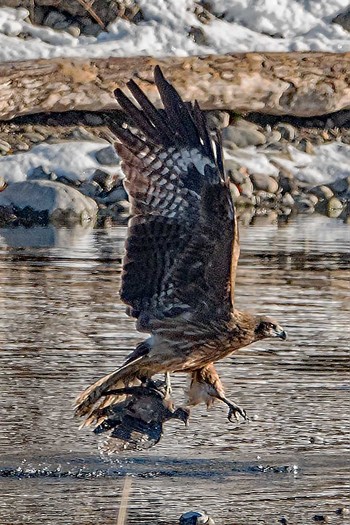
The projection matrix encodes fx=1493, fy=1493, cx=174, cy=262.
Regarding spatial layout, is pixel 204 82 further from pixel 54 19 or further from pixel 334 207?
pixel 54 19

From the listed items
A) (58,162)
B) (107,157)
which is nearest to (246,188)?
(107,157)

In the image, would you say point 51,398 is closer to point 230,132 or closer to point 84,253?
point 84,253

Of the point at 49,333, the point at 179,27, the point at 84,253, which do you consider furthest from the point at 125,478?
the point at 179,27

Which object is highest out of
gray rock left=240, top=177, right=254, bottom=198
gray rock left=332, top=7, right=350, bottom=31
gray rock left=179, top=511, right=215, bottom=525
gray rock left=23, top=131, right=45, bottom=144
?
gray rock left=332, top=7, right=350, bottom=31

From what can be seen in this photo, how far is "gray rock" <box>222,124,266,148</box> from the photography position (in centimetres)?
2286

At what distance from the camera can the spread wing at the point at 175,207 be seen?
7652 mm

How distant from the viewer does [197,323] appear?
827 cm

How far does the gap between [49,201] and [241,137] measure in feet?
15.1

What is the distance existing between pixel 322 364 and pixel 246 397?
1185 millimetres

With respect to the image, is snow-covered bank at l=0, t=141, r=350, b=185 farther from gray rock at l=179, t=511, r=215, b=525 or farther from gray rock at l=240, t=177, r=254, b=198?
gray rock at l=179, t=511, r=215, b=525

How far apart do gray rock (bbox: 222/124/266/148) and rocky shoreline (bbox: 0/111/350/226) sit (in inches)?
0.6

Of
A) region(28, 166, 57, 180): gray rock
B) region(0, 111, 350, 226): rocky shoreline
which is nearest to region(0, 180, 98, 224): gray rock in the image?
region(0, 111, 350, 226): rocky shoreline

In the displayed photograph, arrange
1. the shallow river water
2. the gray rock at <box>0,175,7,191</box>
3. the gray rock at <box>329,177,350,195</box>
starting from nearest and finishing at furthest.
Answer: the shallow river water → the gray rock at <box>0,175,7,191</box> → the gray rock at <box>329,177,350,195</box>

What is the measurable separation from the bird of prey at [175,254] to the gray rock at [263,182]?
13595mm
